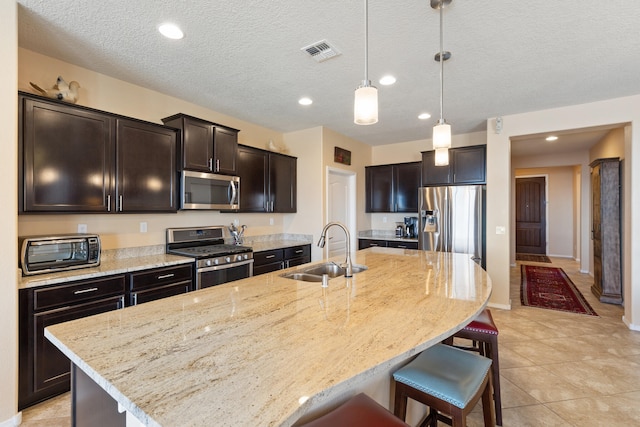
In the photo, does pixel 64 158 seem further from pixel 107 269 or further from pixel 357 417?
pixel 357 417

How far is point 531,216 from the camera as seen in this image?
8.53 metres

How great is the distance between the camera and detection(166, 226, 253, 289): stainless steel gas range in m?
3.04

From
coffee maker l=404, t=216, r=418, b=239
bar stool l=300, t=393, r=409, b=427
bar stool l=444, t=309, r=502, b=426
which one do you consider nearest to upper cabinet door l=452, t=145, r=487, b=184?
coffee maker l=404, t=216, r=418, b=239

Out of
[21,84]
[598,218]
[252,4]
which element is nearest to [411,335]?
[252,4]

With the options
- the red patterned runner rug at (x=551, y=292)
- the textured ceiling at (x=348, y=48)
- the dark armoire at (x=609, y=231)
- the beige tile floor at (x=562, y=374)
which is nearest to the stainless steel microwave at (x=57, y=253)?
the beige tile floor at (x=562, y=374)

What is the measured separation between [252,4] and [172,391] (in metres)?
2.13

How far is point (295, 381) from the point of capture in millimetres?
792

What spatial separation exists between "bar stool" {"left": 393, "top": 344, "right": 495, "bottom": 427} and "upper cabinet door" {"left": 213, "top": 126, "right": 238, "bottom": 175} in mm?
2954

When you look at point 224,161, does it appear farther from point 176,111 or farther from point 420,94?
point 420,94

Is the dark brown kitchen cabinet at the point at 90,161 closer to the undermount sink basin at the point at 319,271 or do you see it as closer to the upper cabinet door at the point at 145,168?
the upper cabinet door at the point at 145,168

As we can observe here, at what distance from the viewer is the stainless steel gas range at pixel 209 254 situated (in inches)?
120

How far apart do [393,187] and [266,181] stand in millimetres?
2412

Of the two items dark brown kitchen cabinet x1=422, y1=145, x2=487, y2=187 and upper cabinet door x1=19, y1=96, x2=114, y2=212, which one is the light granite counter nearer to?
upper cabinet door x1=19, y1=96, x2=114, y2=212

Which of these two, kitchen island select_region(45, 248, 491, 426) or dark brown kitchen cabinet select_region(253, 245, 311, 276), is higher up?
kitchen island select_region(45, 248, 491, 426)
